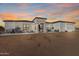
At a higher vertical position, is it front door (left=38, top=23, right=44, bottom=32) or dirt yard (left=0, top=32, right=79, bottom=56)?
front door (left=38, top=23, right=44, bottom=32)

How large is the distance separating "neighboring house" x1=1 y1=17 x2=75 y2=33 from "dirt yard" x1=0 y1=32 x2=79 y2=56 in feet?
0.15

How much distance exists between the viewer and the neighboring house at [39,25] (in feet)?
5.75

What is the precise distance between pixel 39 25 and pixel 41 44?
0.57 feet

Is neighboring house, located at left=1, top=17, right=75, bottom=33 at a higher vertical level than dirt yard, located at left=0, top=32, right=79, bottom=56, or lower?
higher

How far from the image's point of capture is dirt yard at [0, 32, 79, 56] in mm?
1741

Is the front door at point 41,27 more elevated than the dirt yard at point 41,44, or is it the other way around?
the front door at point 41,27

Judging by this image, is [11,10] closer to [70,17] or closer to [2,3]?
[2,3]

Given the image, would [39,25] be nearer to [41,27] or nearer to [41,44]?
[41,27]

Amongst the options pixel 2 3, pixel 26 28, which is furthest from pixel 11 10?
pixel 26 28

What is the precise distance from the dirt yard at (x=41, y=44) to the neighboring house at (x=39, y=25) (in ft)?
0.15

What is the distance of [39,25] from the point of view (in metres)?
1.78

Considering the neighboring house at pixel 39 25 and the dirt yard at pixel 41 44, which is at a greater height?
the neighboring house at pixel 39 25

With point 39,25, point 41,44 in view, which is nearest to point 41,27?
point 39,25

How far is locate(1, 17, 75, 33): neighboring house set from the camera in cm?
175
